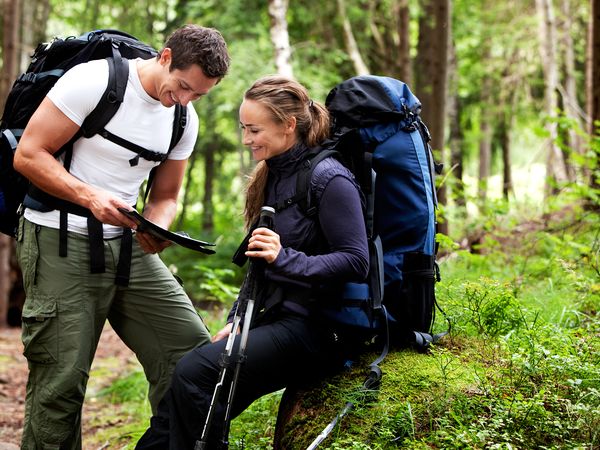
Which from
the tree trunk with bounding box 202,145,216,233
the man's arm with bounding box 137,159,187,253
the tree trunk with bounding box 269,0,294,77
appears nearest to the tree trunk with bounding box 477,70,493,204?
the tree trunk with bounding box 202,145,216,233

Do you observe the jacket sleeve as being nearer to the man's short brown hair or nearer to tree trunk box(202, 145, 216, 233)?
the man's short brown hair

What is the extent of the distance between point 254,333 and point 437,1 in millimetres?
7840

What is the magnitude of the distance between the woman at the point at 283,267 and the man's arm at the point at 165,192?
719 mm

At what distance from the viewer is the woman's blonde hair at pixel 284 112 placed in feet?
11.6

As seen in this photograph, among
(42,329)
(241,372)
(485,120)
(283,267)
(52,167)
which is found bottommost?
(241,372)

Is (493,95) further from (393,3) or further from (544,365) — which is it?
(544,365)

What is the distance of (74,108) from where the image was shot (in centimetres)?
357

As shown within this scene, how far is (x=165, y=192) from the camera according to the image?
4.25 metres

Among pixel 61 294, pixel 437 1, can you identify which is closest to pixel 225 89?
pixel 437 1

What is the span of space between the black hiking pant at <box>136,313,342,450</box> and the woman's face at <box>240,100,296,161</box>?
85cm

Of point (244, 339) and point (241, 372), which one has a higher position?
point (244, 339)

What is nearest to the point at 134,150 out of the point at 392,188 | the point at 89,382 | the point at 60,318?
the point at 60,318

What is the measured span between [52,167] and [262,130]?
1.08 meters

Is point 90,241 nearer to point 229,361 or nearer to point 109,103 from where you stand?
point 109,103
